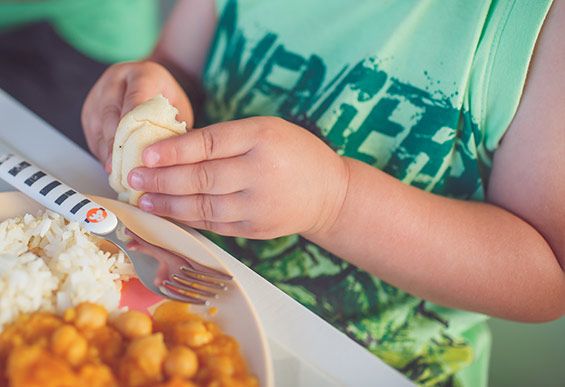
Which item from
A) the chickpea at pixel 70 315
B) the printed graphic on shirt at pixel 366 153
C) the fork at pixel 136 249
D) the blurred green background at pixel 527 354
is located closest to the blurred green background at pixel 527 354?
the blurred green background at pixel 527 354

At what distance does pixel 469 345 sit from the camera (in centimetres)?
75

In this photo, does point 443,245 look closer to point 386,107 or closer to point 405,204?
point 405,204

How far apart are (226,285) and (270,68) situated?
37 cm

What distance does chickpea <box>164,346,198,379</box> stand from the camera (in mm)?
417

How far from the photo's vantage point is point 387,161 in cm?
73

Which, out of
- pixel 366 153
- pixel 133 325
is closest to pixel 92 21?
pixel 366 153

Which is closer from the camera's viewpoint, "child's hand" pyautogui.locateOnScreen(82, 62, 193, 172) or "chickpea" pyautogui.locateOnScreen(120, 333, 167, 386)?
"chickpea" pyautogui.locateOnScreen(120, 333, 167, 386)

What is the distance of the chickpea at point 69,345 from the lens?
1.33ft

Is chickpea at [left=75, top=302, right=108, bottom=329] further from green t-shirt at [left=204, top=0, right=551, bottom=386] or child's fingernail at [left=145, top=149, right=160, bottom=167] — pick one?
green t-shirt at [left=204, top=0, right=551, bottom=386]

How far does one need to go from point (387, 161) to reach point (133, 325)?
0.39 m

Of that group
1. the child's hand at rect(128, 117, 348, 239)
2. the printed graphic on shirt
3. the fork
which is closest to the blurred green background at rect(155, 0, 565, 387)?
the printed graphic on shirt

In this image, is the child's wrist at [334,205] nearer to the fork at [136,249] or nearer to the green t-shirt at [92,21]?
the fork at [136,249]

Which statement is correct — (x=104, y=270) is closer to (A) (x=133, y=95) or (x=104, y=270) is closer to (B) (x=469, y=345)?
(A) (x=133, y=95)

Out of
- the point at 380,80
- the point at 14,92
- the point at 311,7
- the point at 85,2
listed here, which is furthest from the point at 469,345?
the point at 85,2
